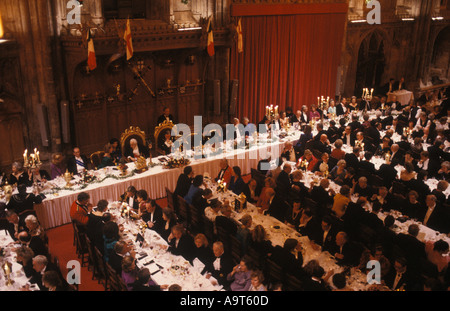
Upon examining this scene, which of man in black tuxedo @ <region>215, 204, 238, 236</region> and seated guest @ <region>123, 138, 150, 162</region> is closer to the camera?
man in black tuxedo @ <region>215, 204, 238, 236</region>

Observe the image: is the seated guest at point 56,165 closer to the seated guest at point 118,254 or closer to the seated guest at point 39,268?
the seated guest at point 39,268

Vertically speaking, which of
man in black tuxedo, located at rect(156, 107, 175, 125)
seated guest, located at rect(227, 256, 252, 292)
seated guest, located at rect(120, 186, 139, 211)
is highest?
man in black tuxedo, located at rect(156, 107, 175, 125)

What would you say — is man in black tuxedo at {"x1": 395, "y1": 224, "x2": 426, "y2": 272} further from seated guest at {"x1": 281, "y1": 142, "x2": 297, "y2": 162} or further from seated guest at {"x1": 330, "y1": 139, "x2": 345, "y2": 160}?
seated guest at {"x1": 281, "y1": 142, "x2": 297, "y2": 162}

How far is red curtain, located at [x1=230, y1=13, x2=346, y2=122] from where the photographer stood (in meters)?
13.3

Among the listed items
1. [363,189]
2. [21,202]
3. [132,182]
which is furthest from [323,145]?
[21,202]

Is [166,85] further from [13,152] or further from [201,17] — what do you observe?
[13,152]

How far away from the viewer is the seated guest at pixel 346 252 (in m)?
6.42

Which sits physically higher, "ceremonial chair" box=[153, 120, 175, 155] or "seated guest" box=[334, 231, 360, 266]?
"ceremonial chair" box=[153, 120, 175, 155]

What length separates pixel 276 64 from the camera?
556 inches

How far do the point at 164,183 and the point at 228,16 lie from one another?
573 cm

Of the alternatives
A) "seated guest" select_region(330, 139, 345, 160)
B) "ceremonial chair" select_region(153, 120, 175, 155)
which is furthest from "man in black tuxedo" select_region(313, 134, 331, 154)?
"ceremonial chair" select_region(153, 120, 175, 155)

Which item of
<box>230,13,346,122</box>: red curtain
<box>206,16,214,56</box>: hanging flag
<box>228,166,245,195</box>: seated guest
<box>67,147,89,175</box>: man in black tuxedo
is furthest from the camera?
<box>230,13,346,122</box>: red curtain

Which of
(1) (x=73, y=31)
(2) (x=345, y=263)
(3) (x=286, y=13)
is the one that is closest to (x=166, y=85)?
(1) (x=73, y=31)

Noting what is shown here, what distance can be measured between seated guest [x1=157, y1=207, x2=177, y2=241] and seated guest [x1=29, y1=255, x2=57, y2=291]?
5.91 feet
